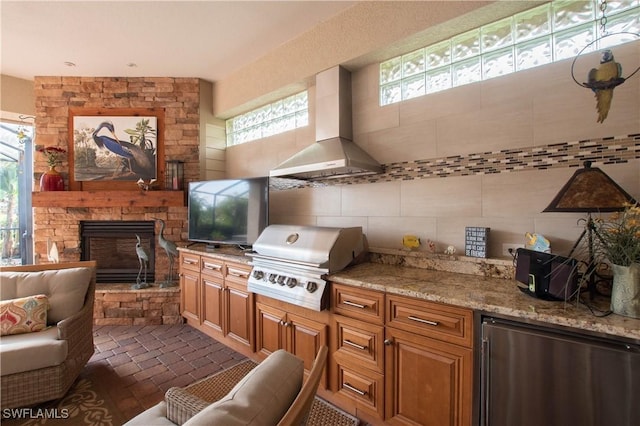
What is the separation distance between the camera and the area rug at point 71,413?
183 cm

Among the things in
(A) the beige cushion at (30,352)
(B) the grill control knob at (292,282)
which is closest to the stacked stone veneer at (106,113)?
(A) the beige cushion at (30,352)

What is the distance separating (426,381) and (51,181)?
458 centimetres

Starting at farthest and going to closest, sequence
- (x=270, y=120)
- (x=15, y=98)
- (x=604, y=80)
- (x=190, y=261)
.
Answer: (x=15, y=98) → (x=270, y=120) → (x=190, y=261) → (x=604, y=80)

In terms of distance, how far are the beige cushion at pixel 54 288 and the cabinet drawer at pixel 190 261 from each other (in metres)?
0.98

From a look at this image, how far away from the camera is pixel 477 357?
1.34 meters

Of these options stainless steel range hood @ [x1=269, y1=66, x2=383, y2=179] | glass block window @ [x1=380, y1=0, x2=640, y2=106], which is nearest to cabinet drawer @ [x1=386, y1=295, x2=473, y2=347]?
stainless steel range hood @ [x1=269, y1=66, x2=383, y2=179]

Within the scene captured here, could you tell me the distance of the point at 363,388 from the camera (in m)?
1.76

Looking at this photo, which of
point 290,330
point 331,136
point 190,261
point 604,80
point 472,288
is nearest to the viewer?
point 604,80

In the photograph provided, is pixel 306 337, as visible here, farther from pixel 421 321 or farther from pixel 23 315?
pixel 23 315

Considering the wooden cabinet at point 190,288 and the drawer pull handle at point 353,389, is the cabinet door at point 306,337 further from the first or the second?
the wooden cabinet at point 190,288

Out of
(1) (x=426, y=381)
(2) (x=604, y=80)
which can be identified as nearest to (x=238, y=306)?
(1) (x=426, y=381)

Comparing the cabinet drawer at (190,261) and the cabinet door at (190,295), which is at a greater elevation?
the cabinet drawer at (190,261)

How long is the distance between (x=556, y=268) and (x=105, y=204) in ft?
14.4

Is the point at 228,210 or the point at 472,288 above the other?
the point at 228,210
